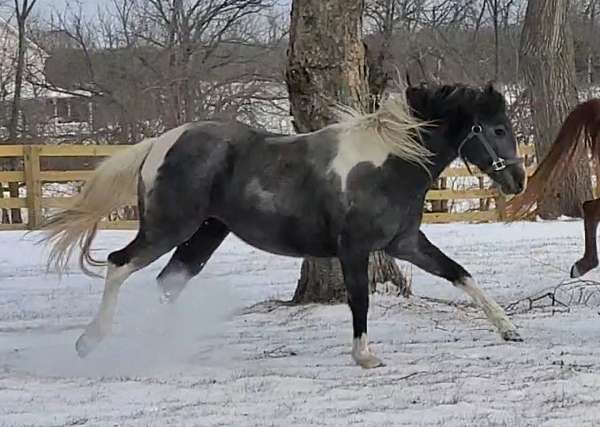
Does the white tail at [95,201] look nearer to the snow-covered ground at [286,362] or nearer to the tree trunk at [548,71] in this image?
the snow-covered ground at [286,362]

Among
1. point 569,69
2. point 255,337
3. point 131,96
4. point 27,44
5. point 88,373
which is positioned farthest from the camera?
point 27,44

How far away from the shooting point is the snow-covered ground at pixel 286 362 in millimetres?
3908

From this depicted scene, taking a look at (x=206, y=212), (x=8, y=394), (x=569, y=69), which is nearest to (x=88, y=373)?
(x=8, y=394)

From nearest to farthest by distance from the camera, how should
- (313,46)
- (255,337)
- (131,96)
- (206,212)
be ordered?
(206,212) → (255,337) → (313,46) → (131,96)

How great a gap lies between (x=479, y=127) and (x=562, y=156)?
212 centimetres

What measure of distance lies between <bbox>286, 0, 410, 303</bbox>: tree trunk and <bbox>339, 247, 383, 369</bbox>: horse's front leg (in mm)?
1687

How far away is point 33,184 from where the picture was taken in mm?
14688

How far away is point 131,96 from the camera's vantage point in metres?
22.2

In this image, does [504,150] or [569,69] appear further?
[569,69]

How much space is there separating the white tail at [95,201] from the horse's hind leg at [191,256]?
0.48 meters

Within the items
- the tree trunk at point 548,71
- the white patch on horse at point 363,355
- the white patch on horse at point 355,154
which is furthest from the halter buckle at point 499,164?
the tree trunk at point 548,71

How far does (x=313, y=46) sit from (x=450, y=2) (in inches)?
757

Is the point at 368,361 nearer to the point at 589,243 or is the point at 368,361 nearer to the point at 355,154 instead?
the point at 355,154

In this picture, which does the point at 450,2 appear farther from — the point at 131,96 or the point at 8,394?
the point at 8,394
